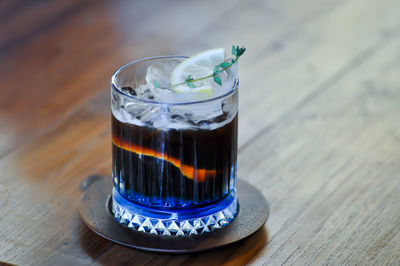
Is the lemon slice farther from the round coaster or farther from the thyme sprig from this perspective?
the round coaster


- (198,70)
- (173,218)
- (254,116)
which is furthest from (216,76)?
(254,116)

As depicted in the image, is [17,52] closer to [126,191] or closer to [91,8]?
[91,8]

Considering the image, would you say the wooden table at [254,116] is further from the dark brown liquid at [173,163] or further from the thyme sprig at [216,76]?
the thyme sprig at [216,76]

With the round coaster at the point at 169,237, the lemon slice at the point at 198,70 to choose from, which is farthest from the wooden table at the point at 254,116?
the lemon slice at the point at 198,70

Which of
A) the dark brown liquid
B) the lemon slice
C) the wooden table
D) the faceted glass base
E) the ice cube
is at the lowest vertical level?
the wooden table

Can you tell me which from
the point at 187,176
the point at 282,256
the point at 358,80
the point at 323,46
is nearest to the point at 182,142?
the point at 187,176

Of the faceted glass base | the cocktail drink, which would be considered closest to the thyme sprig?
the cocktail drink

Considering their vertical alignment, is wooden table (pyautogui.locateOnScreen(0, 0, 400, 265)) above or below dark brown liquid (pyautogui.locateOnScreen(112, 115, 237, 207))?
below
